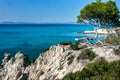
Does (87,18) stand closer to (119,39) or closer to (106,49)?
(119,39)

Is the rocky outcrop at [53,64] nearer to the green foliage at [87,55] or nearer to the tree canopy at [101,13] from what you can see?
the green foliage at [87,55]

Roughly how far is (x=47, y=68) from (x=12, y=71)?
356 inches

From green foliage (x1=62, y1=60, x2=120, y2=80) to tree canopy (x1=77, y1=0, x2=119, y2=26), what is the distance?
16370 millimetres

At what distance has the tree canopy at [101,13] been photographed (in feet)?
148

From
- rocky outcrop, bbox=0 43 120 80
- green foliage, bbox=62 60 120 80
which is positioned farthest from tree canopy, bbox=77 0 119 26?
green foliage, bbox=62 60 120 80

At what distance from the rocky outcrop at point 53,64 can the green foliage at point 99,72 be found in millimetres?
1738

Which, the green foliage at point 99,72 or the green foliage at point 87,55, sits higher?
the green foliage at point 87,55

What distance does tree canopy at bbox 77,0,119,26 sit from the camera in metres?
45.1

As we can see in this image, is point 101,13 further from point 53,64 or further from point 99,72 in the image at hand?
point 99,72

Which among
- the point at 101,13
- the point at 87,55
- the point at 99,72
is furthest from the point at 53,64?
the point at 101,13

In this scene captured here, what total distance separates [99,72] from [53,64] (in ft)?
31.4

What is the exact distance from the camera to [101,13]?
4516 cm

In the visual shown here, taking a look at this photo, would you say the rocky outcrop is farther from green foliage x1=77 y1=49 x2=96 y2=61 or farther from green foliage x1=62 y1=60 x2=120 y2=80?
green foliage x1=62 y1=60 x2=120 y2=80

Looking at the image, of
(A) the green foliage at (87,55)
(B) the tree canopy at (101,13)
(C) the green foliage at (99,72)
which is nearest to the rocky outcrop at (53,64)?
(A) the green foliage at (87,55)
